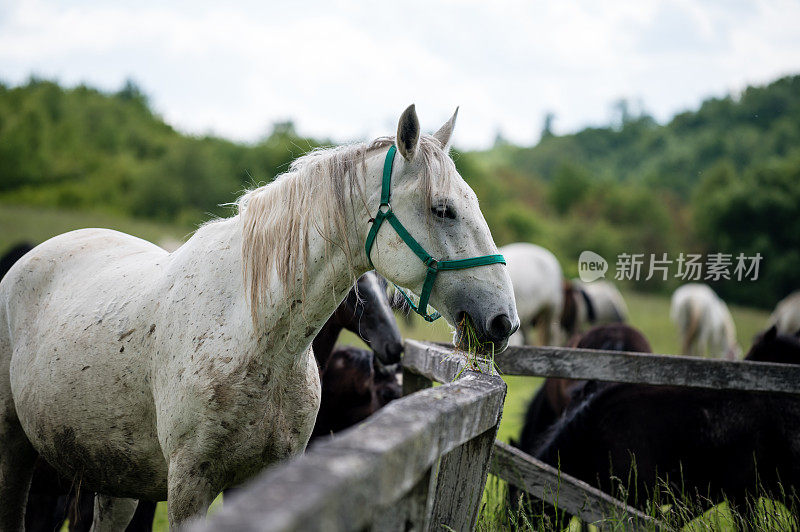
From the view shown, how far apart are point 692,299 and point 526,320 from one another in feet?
16.9

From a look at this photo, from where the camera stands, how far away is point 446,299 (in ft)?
7.19

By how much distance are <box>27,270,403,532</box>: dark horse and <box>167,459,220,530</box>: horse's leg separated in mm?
1239

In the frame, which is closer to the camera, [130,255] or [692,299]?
[130,255]

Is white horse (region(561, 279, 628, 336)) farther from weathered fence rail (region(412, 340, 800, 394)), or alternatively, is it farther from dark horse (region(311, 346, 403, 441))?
weathered fence rail (region(412, 340, 800, 394))

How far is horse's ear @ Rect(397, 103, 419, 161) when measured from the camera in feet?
7.09

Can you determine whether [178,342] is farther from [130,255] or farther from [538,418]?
[538,418]

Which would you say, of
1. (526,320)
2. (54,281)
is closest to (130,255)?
(54,281)

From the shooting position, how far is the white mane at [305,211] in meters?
2.26

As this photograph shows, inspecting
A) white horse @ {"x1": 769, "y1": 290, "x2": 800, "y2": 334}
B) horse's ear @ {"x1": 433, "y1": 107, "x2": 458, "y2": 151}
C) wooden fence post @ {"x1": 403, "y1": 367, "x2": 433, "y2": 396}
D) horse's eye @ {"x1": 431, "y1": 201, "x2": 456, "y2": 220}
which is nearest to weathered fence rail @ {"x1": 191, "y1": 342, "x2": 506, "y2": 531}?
horse's eye @ {"x1": 431, "y1": 201, "x2": 456, "y2": 220}

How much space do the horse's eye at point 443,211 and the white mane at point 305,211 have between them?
37 millimetres

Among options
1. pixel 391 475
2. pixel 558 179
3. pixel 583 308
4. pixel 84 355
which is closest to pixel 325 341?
pixel 84 355

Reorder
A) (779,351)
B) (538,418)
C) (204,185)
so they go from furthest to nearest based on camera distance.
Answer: (204,185), (538,418), (779,351)

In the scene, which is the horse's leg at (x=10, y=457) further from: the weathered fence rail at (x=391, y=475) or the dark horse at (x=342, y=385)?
the weathered fence rail at (x=391, y=475)

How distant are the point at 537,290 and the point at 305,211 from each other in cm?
1009
